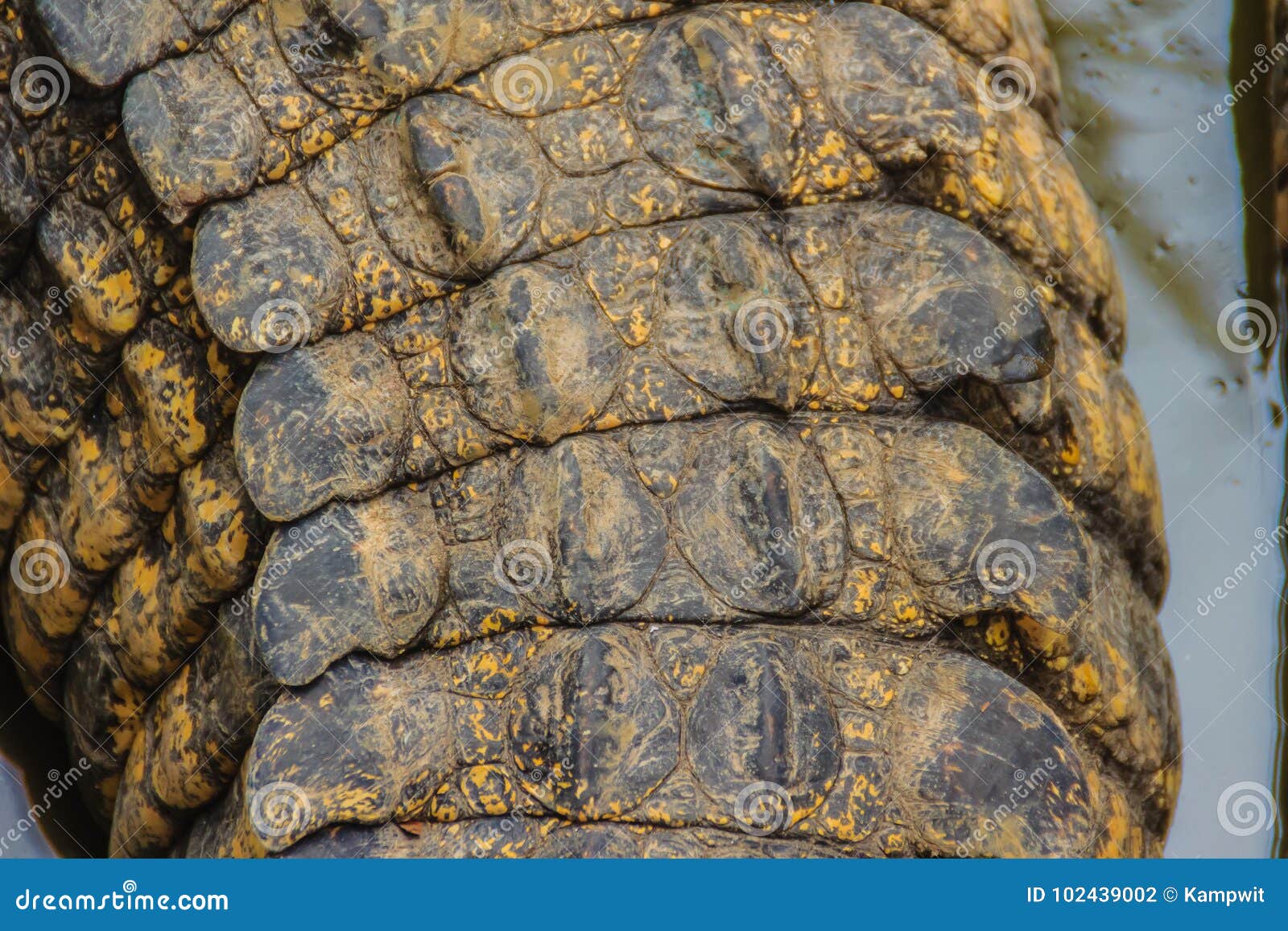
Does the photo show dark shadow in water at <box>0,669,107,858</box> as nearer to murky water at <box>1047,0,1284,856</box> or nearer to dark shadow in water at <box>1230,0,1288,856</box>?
murky water at <box>1047,0,1284,856</box>

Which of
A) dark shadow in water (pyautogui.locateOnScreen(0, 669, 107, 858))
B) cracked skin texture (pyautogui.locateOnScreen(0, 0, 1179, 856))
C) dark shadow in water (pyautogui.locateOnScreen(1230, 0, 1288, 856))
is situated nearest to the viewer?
cracked skin texture (pyautogui.locateOnScreen(0, 0, 1179, 856))

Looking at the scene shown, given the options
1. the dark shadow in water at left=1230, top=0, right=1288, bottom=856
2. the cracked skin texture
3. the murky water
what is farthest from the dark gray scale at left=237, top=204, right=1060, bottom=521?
the dark shadow in water at left=1230, top=0, right=1288, bottom=856

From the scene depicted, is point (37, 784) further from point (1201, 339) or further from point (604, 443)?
point (1201, 339)

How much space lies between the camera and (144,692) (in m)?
3.00

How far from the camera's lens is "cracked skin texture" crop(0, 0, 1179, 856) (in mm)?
2404

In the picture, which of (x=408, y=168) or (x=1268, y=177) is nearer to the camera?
(x=408, y=168)

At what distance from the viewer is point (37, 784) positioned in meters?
3.44

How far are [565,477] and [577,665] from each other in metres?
0.35

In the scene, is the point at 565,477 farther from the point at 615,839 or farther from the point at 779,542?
the point at 615,839

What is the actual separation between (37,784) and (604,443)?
1.97 metres

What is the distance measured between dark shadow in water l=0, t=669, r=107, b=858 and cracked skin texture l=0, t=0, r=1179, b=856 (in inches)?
29.5

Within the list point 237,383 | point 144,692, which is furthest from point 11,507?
point 237,383

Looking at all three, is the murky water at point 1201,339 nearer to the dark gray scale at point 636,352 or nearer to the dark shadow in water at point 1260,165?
the dark shadow in water at point 1260,165

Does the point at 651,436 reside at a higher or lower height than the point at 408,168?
lower
